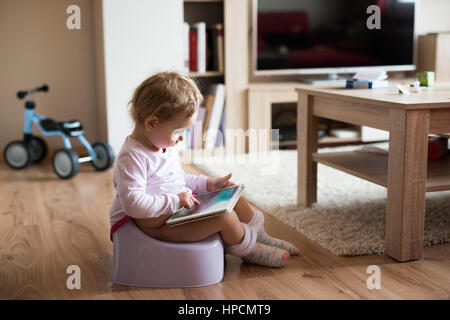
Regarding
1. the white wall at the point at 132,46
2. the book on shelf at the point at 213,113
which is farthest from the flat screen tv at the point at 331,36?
the white wall at the point at 132,46

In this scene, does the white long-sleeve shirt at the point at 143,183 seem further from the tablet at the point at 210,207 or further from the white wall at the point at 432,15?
the white wall at the point at 432,15

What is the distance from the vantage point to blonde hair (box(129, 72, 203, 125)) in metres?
1.46

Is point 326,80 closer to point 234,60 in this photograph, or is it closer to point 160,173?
point 234,60

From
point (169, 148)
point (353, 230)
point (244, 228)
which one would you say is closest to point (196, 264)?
point (244, 228)

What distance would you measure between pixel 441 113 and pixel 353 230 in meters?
0.52

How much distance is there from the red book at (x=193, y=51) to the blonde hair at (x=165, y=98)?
5.78 feet

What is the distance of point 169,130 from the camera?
1477mm

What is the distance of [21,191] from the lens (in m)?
2.56

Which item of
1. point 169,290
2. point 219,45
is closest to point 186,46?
point 219,45

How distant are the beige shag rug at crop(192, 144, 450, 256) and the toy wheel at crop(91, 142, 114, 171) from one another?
471 millimetres

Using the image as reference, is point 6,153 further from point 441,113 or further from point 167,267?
point 441,113

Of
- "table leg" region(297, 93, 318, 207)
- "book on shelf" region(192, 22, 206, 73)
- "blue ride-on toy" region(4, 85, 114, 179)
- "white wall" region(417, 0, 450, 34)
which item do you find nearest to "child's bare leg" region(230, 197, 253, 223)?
"table leg" region(297, 93, 318, 207)

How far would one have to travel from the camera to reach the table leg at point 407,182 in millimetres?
1570

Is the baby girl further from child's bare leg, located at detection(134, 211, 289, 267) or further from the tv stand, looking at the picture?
the tv stand
